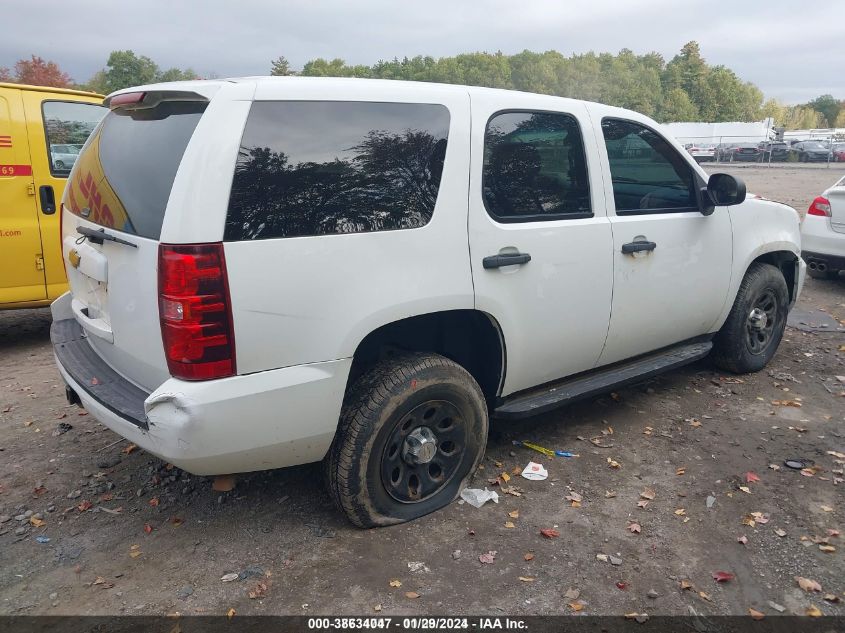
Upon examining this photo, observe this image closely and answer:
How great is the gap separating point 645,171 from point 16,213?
5.02m

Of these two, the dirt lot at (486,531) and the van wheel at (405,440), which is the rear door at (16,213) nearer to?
the dirt lot at (486,531)

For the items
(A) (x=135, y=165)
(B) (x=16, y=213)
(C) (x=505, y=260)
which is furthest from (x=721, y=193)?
(B) (x=16, y=213)

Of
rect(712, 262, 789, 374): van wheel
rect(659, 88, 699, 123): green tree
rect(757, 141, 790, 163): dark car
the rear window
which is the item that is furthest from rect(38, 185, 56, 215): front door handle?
rect(659, 88, 699, 123): green tree

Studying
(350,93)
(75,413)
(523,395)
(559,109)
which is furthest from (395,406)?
(75,413)

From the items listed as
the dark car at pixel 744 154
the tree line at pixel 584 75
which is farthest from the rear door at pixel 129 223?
the tree line at pixel 584 75

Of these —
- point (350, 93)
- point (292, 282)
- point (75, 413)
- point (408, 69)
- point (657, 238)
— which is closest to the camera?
point (292, 282)

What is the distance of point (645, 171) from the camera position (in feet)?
13.1

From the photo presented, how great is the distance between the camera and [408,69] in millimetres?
70438

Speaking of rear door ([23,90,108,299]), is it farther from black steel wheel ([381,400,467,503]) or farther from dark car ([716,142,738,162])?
dark car ([716,142,738,162])

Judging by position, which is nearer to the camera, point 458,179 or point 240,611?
point 240,611

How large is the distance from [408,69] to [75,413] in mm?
71545

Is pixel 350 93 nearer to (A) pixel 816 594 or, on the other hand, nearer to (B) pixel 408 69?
(A) pixel 816 594

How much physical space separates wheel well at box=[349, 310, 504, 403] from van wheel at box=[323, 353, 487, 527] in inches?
5.0

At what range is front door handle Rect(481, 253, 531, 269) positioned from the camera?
312 cm
